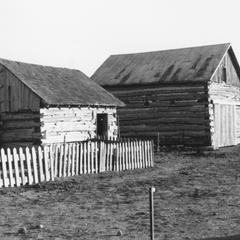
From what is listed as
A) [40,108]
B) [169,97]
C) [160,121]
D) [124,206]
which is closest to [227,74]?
[169,97]

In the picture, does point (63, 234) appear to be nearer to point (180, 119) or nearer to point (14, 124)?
point (14, 124)

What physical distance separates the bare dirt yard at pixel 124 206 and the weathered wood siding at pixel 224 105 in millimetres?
11852

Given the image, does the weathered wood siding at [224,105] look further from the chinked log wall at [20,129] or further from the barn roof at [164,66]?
the chinked log wall at [20,129]

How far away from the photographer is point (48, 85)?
23.3 metres

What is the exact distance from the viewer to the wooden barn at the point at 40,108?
21.6 meters

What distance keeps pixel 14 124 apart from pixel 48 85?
8.31 ft

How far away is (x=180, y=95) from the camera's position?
29281 millimetres

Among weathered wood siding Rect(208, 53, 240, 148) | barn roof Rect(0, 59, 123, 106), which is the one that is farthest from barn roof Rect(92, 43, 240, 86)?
barn roof Rect(0, 59, 123, 106)

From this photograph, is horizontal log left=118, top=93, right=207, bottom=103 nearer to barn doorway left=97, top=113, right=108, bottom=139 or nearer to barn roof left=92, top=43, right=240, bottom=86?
barn roof left=92, top=43, right=240, bottom=86

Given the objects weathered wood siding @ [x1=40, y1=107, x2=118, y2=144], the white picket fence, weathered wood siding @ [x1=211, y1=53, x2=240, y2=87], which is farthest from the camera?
Result: weathered wood siding @ [x1=211, y1=53, x2=240, y2=87]

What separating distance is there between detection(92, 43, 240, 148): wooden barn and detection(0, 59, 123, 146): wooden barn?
5484 mm

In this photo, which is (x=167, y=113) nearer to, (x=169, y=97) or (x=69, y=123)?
(x=169, y=97)

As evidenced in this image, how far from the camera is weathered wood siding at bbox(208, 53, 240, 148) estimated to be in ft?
95.8

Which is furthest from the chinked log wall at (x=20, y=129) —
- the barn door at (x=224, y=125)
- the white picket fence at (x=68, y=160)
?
the barn door at (x=224, y=125)
